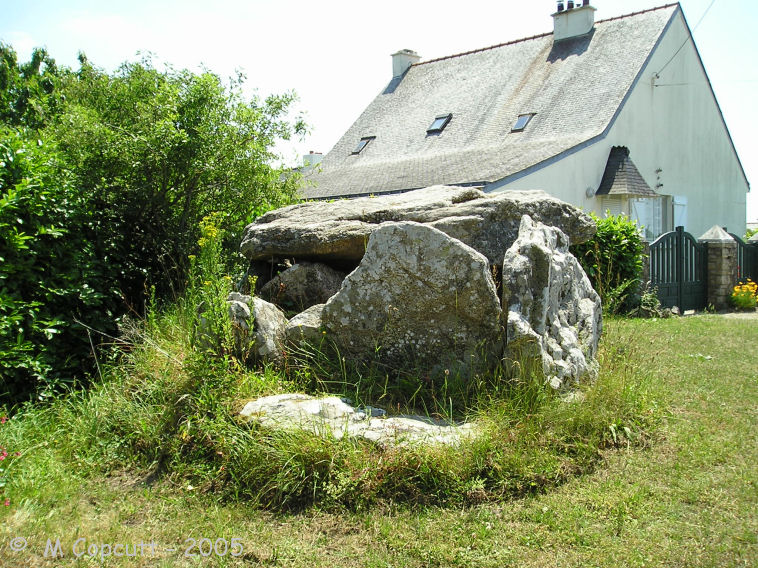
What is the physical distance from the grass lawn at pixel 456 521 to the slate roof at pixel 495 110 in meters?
9.90

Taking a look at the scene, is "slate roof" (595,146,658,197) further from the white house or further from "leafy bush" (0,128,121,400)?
"leafy bush" (0,128,121,400)

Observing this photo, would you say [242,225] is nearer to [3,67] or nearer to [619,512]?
[619,512]

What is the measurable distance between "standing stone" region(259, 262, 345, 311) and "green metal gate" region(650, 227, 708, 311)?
776 cm

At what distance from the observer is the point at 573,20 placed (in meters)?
20.3

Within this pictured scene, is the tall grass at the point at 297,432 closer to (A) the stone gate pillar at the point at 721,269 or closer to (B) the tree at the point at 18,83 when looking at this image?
(A) the stone gate pillar at the point at 721,269

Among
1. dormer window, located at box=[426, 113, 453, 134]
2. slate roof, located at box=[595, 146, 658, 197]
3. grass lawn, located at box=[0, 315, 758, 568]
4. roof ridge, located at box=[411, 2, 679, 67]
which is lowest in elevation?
grass lawn, located at box=[0, 315, 758, 568]

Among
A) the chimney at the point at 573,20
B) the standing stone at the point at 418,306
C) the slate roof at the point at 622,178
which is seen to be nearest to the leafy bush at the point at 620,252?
the standing stone at the point at 418,306

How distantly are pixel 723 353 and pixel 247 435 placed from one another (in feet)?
19.6

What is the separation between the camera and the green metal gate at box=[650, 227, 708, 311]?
1174 cm

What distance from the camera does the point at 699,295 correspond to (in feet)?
41.6

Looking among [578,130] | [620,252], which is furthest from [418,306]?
[578,130]

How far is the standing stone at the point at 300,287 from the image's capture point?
619 cm

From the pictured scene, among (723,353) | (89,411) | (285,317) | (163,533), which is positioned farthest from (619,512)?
(723,353)

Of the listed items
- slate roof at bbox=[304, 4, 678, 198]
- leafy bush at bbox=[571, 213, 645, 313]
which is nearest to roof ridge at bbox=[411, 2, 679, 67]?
slate roof at bbox=[304, 4, 678, 198]
